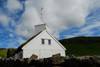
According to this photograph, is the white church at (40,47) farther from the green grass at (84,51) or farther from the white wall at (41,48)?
the green grass at (84,51)

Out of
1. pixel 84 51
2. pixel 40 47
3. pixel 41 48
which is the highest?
pixel 40 47

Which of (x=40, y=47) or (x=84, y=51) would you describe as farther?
(x=84, y=51)

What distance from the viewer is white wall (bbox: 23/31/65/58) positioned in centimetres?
2333

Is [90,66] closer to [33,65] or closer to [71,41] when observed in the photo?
[33,65]

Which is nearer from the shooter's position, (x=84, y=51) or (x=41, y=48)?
(x=41, y=48)

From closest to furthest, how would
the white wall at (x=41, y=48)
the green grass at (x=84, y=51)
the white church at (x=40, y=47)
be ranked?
the white church at (x=40, y=47)
the white wall at (x=41, y=48)
the green grass at (x=84, y=51)

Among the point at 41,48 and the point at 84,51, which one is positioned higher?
the point at 41,48

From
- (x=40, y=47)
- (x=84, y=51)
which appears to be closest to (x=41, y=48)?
(x=40, y=47)

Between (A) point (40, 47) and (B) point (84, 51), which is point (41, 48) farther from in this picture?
(B) point (84, 51)

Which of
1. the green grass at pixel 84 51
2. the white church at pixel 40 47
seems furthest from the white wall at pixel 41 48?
the green grass at pixel 84 51

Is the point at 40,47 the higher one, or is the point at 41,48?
the point at 40,47

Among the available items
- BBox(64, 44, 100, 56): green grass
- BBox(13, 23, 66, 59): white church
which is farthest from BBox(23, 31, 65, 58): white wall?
BBox(64, 44, 100, 56): green grass

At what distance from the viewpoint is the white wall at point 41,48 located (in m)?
23.3

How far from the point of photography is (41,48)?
2464cm
